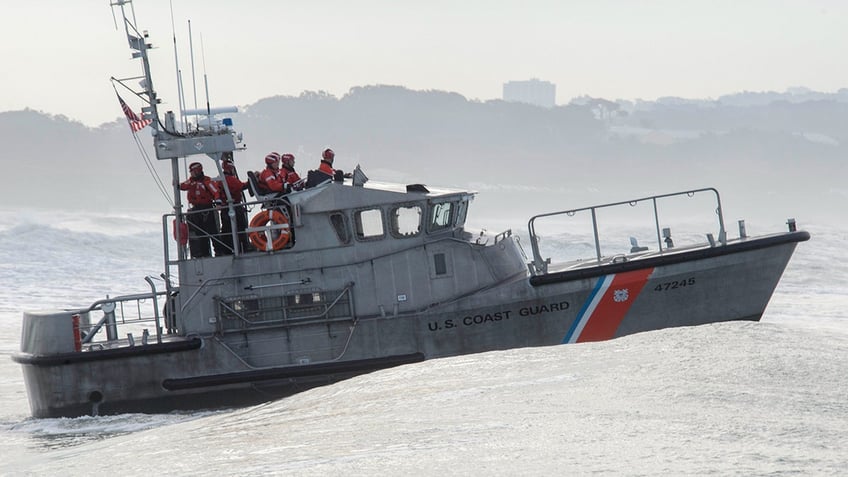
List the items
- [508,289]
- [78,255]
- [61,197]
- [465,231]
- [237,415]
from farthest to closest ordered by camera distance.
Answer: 1. [61,197]
2. [78,255]
3. [465,231]
4. [508,289]
5. [237,415]

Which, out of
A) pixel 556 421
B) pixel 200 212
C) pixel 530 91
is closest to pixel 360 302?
pixel 200 212

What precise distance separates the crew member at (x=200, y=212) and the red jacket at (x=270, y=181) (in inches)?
21.8

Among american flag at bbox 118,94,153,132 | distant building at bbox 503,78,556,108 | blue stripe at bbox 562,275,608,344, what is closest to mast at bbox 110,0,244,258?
american flag at bbox 118,94,153,132

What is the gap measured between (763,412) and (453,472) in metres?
1.74

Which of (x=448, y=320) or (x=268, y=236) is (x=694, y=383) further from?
(x=268, y=236)

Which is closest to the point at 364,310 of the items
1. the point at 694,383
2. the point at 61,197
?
the point at 694,383

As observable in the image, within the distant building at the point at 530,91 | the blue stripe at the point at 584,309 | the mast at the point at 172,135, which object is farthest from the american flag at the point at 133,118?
the distant building at the point at 530,91

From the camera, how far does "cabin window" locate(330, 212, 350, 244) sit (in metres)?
10.7

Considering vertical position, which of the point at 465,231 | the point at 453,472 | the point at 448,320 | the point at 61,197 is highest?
the point at 61,197

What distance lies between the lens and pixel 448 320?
1045 centimetres

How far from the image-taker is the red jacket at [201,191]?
11.0 m

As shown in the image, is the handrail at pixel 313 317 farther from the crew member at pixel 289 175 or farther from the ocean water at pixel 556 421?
the ocean water at pixel 556 421

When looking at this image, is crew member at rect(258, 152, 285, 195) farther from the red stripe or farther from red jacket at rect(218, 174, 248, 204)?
the red stripe

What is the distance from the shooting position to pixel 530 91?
190 m
